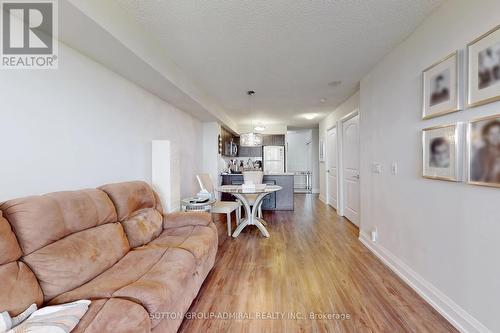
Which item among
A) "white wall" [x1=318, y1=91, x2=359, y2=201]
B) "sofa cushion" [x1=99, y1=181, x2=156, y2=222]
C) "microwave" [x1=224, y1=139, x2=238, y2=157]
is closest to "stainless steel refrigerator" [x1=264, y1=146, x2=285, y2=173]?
"microwave" [x1=224, y1=139, x2=238, y2=157]

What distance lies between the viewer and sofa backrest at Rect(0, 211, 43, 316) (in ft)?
3.60

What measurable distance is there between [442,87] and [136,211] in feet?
9.54

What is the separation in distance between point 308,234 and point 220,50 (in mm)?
3058

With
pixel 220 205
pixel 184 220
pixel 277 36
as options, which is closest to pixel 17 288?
pixel 184 220

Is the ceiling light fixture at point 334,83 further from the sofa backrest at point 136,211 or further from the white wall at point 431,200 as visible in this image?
the sofa backrest at point 136,211

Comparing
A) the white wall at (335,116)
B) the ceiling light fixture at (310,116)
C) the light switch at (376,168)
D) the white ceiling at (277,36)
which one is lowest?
the light switch at (376,168)

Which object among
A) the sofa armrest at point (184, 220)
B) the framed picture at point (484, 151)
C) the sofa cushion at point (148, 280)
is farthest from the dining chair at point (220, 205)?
the framed picture at point (484, 151)

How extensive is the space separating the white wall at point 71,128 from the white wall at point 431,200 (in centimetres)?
305

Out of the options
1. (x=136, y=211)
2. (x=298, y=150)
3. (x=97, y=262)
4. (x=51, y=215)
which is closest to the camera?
(x=51, y=215)

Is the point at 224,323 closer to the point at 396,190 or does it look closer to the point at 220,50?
the point at 396,190

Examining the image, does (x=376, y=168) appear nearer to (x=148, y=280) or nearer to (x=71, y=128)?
(x=148, y=280)

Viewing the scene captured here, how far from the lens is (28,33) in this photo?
176cm

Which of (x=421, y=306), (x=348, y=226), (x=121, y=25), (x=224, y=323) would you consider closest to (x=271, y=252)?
(x=224, y=323)

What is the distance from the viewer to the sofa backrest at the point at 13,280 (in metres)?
1.10
